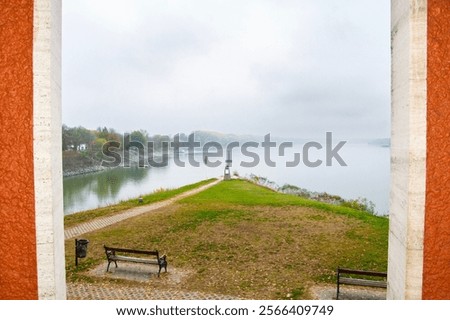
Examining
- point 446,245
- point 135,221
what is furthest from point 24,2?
point 135,221

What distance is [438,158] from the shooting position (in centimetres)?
326

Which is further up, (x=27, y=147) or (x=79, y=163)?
(x=27, y=147)

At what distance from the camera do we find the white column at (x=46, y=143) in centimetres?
324

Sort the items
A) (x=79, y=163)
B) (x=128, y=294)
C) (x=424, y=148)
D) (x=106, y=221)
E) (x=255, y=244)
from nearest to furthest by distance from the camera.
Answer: (x=424, y=148), (x=128, y=294), (x=255, y=244), (x=106, y=221), (x=79, y=163)

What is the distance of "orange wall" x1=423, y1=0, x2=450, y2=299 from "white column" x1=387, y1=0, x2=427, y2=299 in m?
0.07

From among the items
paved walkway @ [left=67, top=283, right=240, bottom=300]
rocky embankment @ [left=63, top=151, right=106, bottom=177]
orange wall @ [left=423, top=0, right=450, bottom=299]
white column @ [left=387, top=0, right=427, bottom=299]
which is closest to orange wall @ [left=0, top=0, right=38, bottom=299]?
paved walkway @ [left=67, top=283, right=240, bottom=300]

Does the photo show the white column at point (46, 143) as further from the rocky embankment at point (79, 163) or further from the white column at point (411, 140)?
the rocky embankment at point (79, 163)

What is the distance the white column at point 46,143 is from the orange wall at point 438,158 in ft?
12.9

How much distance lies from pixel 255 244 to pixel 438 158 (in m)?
7.53

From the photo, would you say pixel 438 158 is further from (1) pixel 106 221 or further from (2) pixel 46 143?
(1) pixel 106 221

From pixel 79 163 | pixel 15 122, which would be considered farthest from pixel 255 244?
pixel 79 163

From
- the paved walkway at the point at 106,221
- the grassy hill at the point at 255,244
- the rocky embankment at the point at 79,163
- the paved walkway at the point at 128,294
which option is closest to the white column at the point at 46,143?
the paved walkway at the point at 128,294
